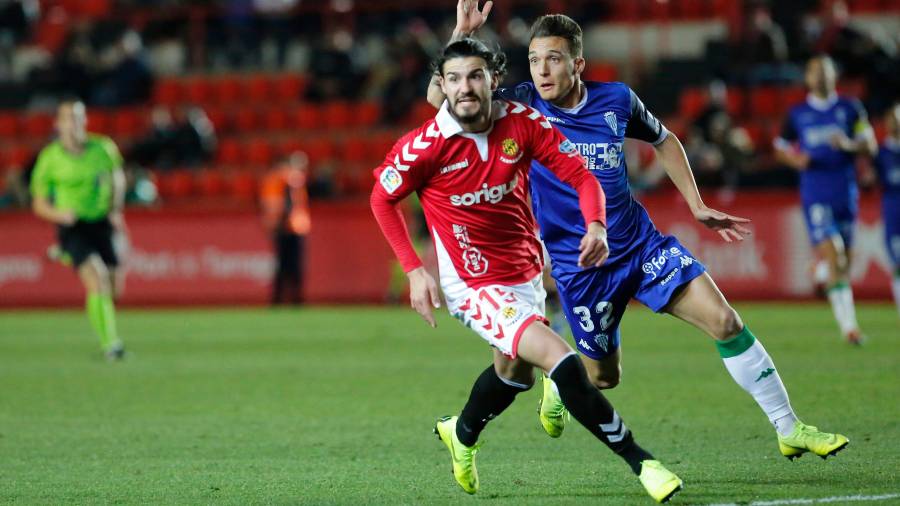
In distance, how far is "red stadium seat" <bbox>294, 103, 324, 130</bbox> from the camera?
82.8 feet

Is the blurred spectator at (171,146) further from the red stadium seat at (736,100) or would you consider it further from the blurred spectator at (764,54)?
the blurred spectator at (764,54)

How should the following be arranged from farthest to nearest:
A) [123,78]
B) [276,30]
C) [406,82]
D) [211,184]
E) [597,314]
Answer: [276,30] < [123,78] < [211,184] < [406,82] < [597,314]

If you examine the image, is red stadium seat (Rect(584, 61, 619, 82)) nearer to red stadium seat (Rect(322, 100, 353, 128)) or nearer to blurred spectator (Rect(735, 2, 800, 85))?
blurred spectator (Rect(735, 2, 800, 85))

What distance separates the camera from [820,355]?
39.6 feet

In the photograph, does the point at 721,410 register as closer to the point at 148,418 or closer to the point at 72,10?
the point at 148,418

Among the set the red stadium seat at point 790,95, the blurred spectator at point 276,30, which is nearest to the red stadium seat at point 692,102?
the red stadium seat at point 790,95

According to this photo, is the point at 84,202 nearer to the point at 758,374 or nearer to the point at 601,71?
the point at 758,374

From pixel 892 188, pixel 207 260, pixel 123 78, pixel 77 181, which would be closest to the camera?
pixel 77 181

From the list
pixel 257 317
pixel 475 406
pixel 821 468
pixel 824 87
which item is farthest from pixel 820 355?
pixel 257 317

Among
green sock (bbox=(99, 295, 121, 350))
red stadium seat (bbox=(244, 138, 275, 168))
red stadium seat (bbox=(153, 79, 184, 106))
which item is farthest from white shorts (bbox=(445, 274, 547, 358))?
red stadium seat (bbox=(153, 79, 184, 106))

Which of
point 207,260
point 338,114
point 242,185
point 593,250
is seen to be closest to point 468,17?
point 593,250

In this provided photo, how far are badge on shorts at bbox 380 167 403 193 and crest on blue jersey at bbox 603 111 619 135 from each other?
1.37 m

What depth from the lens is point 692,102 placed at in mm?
22672

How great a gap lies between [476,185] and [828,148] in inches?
306
